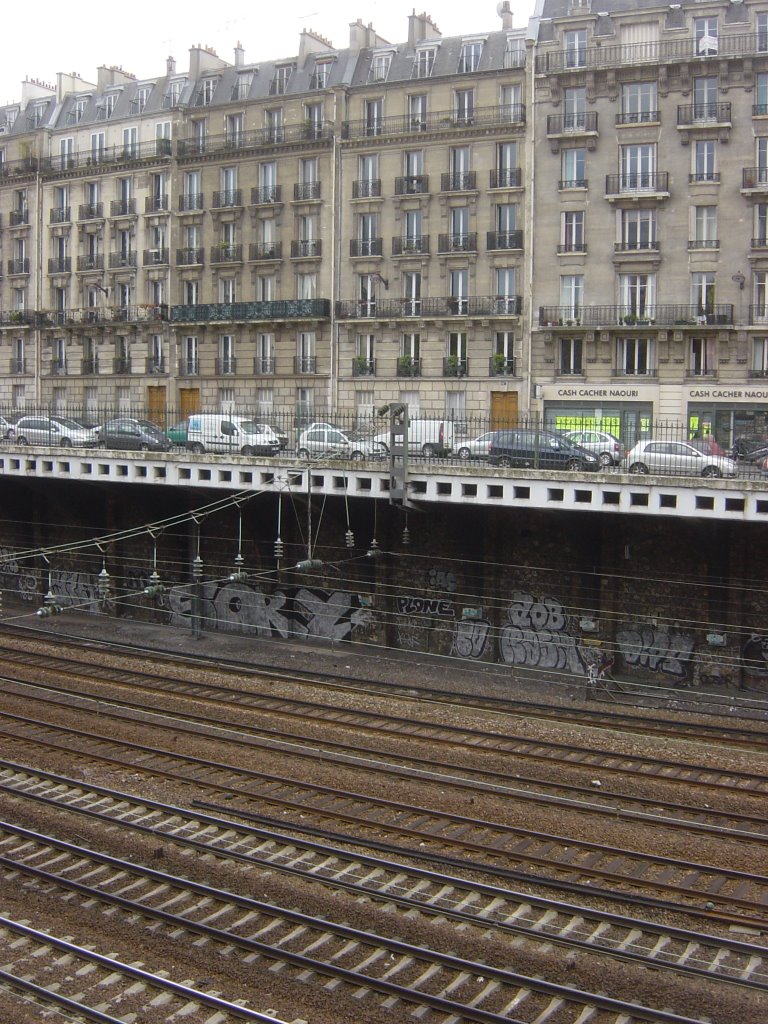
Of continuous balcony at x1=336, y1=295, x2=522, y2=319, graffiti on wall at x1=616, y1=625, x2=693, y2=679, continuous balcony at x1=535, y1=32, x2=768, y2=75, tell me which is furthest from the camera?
continuous balcony at x1=336, y1=295, x2=522, y2=319

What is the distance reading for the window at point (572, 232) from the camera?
44344 mm

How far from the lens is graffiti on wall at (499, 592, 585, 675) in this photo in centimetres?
2941

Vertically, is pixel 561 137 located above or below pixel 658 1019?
above

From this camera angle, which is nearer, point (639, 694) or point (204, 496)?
point (639, 694)

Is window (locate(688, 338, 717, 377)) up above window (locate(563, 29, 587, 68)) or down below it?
below

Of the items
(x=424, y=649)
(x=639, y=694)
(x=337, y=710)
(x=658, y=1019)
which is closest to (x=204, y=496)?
(x=424, y=649)

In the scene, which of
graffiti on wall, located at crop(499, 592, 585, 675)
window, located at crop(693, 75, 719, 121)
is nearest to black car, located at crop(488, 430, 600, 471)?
graffiti on wall, located at crop(499, 592, 585, 675)

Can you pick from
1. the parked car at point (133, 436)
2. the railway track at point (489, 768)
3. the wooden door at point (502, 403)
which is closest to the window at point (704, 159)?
the wooden door at point (502, 403)

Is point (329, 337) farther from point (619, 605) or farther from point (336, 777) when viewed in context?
point (336, 777)

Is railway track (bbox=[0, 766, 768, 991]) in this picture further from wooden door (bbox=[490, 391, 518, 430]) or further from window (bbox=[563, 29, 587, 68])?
window (bbox=[563, 29, 587, 68])

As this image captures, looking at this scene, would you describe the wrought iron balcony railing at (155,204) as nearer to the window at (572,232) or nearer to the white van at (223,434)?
the window at (572,232)

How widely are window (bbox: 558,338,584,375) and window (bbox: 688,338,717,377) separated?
14.3 ft

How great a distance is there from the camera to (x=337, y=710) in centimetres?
2427

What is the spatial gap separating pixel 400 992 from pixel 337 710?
12741 millimetres
